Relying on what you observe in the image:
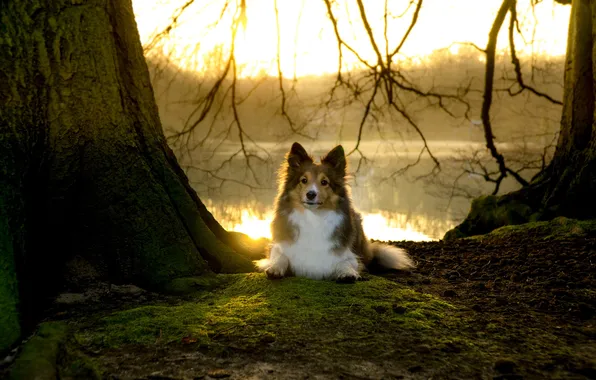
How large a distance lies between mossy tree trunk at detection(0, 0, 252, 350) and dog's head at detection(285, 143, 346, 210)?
1237 mm

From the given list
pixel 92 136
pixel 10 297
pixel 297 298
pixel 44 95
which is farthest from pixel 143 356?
pixel 44 95

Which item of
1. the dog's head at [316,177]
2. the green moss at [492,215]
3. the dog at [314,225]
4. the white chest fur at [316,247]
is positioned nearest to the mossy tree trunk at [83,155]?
the dog at [314,225]

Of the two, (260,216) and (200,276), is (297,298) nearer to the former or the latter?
(200,276)

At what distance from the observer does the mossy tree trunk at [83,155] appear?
4262 millimetres

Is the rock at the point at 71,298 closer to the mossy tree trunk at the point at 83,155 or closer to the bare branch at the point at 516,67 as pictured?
the mossy tree trunk at the point at 83,155

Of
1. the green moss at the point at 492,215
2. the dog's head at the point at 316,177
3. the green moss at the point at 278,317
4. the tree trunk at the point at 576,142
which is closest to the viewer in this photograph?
the green moss at the point at 278,317

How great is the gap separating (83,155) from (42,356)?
8.05 feet

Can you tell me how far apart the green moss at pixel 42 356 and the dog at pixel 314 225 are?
7.71 feet

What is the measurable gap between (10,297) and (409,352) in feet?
9.62

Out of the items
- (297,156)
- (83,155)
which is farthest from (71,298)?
(297,156)

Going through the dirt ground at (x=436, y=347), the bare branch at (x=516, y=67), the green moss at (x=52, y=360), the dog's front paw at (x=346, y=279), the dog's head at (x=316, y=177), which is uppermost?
the bare branch at (x=516, y=67)

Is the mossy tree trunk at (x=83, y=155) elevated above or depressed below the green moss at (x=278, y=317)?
above

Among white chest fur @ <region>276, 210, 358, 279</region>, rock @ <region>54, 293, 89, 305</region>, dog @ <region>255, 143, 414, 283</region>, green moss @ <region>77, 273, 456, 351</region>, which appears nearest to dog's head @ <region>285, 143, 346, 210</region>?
dog @ <region>255, 143, 414, 283</region>

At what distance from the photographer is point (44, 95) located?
14.7 ft
